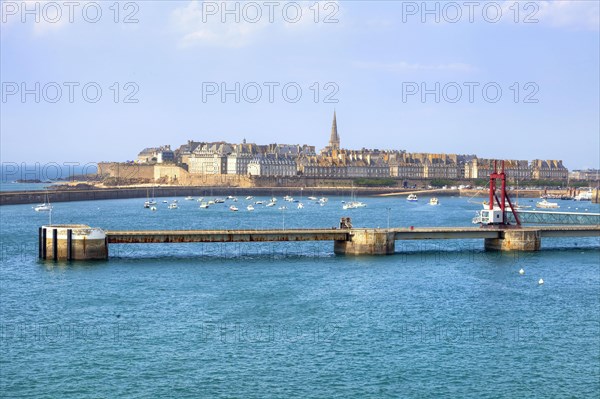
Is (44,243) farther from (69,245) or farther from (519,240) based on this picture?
(519,240)

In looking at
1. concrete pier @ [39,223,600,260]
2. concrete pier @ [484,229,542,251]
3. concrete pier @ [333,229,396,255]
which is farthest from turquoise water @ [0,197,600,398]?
concrete pier @ [484,229,542,251]

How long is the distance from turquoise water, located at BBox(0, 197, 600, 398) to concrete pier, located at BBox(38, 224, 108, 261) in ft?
3.94

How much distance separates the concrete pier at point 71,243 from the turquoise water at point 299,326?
1.20 m

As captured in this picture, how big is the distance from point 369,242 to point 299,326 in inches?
1120

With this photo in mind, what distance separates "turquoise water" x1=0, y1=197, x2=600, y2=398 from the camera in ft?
116

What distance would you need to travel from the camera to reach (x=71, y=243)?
6525 cm

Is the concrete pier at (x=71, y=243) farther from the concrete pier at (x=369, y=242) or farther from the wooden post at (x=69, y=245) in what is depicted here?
the concrete pier at (x=369, y=242)

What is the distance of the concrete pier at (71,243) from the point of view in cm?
6536

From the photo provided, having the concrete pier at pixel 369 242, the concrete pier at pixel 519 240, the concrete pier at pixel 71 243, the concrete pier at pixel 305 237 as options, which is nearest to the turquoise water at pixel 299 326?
the concrete pier at pixel 71 243

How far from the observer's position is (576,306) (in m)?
51.2

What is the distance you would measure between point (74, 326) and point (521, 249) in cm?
4560

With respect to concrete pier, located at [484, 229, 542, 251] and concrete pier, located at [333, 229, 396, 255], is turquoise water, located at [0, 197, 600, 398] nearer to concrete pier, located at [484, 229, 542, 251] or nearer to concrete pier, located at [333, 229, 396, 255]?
concrete pier, located at [333, 229, 396, 255]

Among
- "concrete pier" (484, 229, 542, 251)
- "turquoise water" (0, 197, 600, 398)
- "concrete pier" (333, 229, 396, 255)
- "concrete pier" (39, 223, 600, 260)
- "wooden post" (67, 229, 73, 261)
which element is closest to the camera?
"turquoise water" (0, 197, 600, 398)

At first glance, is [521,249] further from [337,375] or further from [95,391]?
[95,391]
